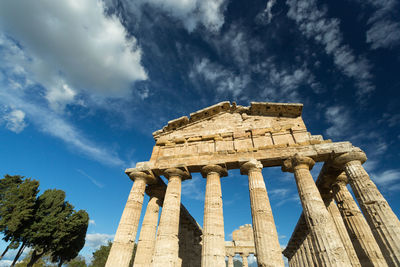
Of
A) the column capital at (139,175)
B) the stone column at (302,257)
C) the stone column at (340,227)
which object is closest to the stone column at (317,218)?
the stone column at (340,227)

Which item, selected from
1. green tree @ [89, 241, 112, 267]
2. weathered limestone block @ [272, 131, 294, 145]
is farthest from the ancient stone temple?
green tree @ [89, 241, 112, 267]

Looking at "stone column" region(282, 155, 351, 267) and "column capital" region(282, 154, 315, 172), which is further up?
"column capital" region(282, 154, 315, 172)

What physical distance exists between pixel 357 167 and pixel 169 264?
10377mm

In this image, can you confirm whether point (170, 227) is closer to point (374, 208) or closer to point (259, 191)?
point (259, 191)

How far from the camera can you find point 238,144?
12984 mm

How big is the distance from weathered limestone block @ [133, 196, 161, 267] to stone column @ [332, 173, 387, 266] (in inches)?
459

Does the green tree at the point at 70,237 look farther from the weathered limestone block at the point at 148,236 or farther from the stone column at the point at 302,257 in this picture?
the stone column at the point at 302,257

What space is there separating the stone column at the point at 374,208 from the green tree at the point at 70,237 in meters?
26.3

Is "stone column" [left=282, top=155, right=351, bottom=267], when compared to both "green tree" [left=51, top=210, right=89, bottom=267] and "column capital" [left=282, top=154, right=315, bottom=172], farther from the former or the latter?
"green tree" [left=51, top=210, right=89, bottom=267]

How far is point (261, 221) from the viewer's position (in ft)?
30.4

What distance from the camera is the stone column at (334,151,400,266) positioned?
7.59 metres

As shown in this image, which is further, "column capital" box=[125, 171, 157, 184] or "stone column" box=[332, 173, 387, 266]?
"column capital" box=[125, 171, 157, 184]

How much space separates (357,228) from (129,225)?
1277cm

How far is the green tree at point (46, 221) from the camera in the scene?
19.8 m
